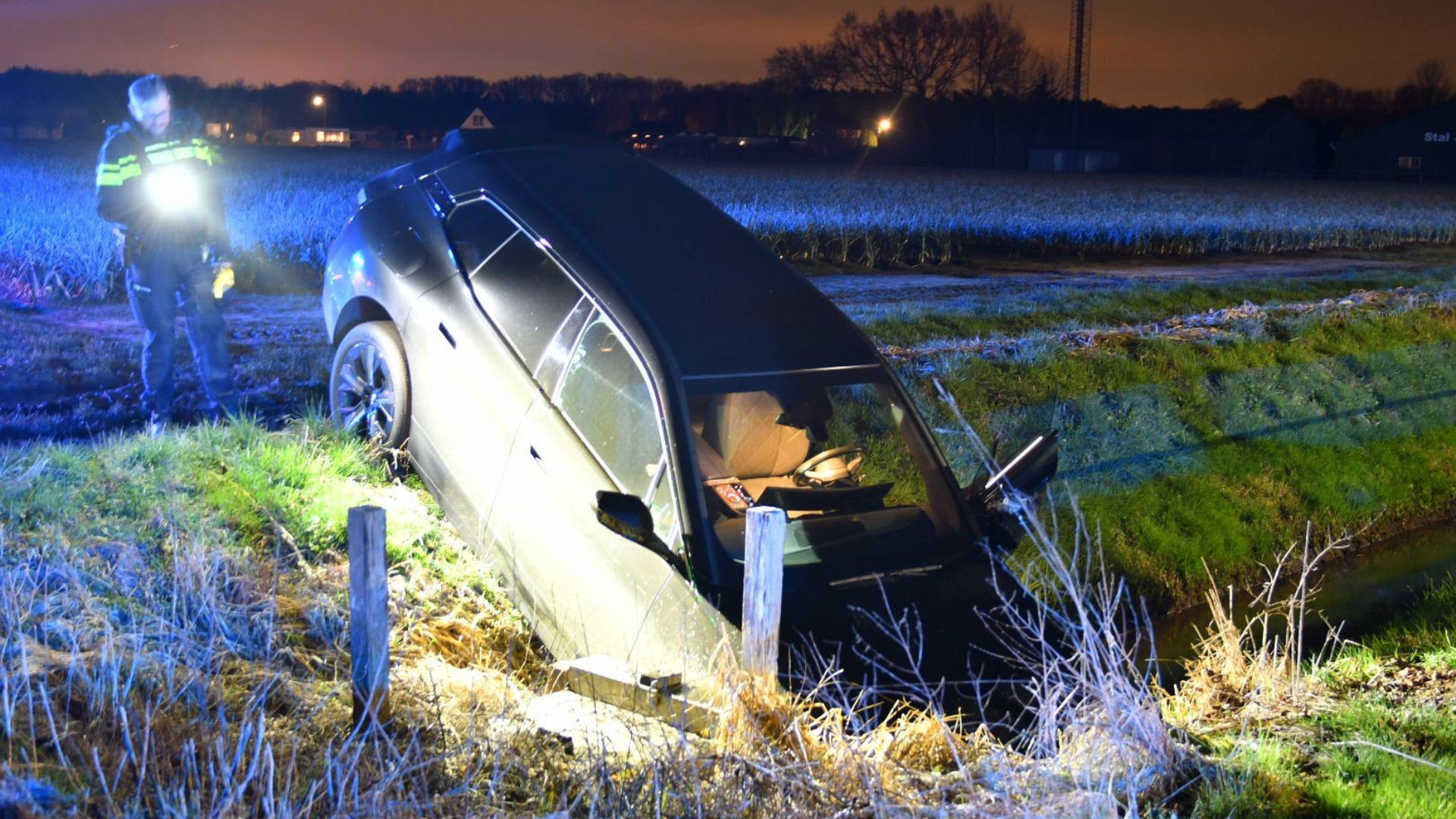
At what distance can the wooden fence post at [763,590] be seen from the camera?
457 cm

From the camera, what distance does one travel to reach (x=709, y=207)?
7191mm

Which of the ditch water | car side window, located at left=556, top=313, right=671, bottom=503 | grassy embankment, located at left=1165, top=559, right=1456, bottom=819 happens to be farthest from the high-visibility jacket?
the ditch water

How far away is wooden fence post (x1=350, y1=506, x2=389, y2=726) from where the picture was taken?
426 cm

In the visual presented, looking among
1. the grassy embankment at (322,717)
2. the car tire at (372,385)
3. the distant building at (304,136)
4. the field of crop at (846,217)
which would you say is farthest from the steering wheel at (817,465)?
the distant building at (304,136)

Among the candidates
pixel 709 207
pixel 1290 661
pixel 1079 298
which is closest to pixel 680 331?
pixel 709 207

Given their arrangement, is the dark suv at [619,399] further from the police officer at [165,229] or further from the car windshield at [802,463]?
the police officer at [165,229]

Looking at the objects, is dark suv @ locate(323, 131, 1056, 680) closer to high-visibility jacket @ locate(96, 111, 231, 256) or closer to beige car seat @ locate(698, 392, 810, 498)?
beige car seat @ locate(698, 392, 810, 498)

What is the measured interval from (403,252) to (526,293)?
1063mm

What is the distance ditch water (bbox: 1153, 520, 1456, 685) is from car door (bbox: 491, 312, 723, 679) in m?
4.18

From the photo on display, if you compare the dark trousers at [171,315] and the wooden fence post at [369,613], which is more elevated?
the dark trousers at [171,315]

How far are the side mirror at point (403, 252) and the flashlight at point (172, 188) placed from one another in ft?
4.38

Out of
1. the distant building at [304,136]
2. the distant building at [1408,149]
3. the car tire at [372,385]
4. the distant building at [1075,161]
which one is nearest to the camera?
the car tire at [372,385]

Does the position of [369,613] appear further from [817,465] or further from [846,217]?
[846,217]

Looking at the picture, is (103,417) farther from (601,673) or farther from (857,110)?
(857,110)
